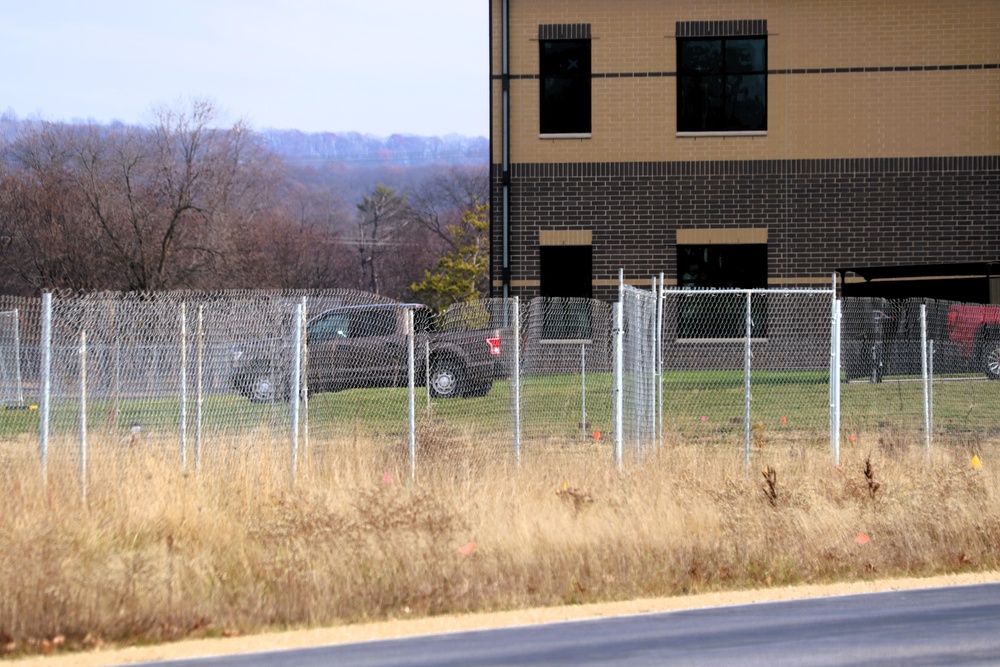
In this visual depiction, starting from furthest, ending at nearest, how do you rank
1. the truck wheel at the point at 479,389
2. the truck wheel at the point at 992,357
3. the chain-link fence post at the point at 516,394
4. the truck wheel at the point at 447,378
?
the truck wheel at the point at 992,357 < the truck wheel at the point at 479,389 < the truck wheel at the point at 447,378 < the chain-link fence post at the point at 516,394

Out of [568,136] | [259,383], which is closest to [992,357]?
[568,136]

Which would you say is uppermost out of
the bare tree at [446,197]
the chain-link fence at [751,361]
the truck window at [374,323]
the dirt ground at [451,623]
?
the bare tree at [446,197]

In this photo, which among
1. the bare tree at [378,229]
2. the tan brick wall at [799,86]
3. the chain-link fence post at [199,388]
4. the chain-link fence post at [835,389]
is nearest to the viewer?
the chain-link fence post at [199,388]

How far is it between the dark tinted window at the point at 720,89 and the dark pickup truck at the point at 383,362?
35.2 feet

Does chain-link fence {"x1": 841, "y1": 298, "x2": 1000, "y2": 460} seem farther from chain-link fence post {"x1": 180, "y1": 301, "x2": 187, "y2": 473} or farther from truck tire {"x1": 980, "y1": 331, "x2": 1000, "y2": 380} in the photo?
chain-link fence post {"x1": 180, "y1": 301, "x2": 187, "y2": 473}

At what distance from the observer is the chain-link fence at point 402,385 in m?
11.2

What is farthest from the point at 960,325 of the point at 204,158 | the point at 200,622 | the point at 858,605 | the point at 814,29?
the point at 204,158

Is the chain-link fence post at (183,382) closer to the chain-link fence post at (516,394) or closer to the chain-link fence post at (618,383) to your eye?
the chain-link fence post at (516,394)

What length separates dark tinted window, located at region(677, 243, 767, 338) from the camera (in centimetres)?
2384

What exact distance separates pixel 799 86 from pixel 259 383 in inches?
598

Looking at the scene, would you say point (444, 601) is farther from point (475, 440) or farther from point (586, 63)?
point (586, 63)

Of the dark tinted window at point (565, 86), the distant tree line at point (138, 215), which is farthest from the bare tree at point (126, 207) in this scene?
the dark tinted window at point (565, 86)

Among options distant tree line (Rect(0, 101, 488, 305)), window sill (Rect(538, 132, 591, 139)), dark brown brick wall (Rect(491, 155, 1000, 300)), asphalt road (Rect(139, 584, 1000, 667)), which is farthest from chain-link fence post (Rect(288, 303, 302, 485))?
distant tree line (Rect(0, 101, 488, 305))

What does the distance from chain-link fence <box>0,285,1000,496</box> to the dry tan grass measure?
1.23ft
